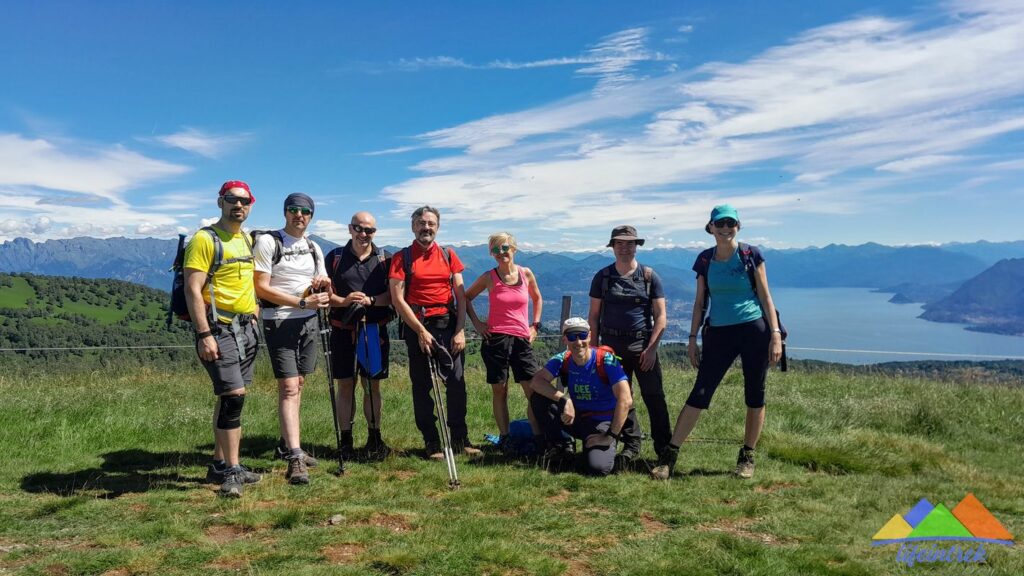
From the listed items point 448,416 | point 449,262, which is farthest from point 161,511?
point 449,262

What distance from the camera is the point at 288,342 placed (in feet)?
20.1

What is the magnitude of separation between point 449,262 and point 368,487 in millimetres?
2432

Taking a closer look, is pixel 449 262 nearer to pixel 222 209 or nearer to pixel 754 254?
pixel 222 209

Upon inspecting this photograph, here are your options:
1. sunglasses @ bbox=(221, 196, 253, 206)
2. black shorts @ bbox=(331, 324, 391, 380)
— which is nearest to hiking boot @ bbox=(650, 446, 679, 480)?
black shorts @ bbox=(331, 324, 391, 380)

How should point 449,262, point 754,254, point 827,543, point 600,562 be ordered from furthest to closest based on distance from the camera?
point 449,262 → point 754,254 → point 827,543 → point 600,562

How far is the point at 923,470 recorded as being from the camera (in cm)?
708

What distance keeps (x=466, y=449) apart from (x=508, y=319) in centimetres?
153

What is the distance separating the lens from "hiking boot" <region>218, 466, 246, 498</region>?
18.4 feet

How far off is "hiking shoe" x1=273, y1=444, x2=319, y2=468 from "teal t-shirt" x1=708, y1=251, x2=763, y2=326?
4338mm

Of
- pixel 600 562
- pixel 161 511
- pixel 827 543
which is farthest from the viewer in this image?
pixel 161 511

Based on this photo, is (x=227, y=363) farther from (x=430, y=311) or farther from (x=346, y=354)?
(x=430, y=311)

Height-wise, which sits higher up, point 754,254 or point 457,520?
point 754,254

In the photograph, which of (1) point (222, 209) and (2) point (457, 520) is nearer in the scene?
(2) point (457, 520)

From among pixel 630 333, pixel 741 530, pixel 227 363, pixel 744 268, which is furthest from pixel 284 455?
pixel 744 268
